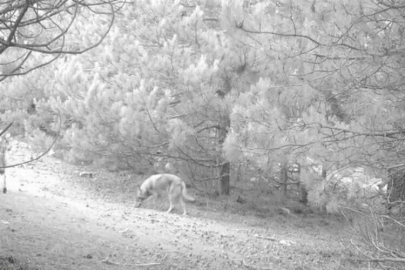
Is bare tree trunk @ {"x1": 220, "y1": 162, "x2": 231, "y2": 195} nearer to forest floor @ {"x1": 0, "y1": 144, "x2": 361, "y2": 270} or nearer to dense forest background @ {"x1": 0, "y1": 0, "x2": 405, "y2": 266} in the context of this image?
dense forest background @ {"x1": 0, "y1": 0, "x2": 405, "y2": 266}

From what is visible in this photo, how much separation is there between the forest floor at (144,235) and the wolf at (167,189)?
30 cm

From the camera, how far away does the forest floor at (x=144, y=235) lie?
655cm

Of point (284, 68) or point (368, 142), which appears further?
point (284, 68)

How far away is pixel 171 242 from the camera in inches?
319

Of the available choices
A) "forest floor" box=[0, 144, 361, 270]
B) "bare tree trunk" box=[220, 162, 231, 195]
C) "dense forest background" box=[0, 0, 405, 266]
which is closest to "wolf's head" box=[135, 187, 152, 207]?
"forest floor" box=[0, 144, 361, 270]

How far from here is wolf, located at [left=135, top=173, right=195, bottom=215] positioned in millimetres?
11281

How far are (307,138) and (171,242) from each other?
3.14 m

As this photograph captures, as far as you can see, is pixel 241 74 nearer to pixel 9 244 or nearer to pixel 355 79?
pixel 355 79

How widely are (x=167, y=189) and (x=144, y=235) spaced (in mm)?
3170

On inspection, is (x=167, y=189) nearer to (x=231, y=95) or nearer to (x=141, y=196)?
(x=141, y=196)

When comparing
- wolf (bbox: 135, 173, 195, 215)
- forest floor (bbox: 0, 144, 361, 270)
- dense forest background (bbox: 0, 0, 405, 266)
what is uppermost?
dense forest background (bbox: 0, 0, 405, 266)

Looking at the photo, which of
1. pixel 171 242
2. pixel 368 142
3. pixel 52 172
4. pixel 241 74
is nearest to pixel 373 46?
pixel 368 142

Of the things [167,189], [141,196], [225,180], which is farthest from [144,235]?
[225,180]

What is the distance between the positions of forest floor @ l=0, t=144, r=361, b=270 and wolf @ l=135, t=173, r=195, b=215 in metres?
0.30
